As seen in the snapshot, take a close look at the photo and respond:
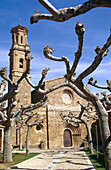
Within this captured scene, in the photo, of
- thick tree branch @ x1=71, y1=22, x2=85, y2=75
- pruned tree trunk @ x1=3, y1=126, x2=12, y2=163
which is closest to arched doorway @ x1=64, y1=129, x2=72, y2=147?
pruned tree trunk @ x1=3, y1=126, x2=12, y2=163

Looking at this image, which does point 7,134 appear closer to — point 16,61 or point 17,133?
point 17,133

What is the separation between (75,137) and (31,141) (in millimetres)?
7362

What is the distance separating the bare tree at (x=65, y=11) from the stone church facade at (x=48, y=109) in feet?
78.0

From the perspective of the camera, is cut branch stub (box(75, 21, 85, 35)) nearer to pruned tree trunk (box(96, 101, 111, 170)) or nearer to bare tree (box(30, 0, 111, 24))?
bare tree (box(30, 0, 111, 24))

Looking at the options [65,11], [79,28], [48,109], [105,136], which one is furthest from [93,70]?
[48,109]

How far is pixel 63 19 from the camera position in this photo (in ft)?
11.3

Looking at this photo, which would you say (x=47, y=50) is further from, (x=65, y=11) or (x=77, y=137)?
(x=77, y=137)

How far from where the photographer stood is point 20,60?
2967 centimetres

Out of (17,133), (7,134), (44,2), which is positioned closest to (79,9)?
(44,2)

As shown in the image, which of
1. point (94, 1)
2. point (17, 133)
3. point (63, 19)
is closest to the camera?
point (94, 1)

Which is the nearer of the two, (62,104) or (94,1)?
(94,1)

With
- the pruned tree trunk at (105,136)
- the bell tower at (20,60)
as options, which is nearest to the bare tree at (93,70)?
the pruned tree trunk at (105,136)

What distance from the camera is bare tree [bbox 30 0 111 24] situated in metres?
3.19

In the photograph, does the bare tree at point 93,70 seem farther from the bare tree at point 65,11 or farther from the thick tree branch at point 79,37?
the bare tree at point 65,11
